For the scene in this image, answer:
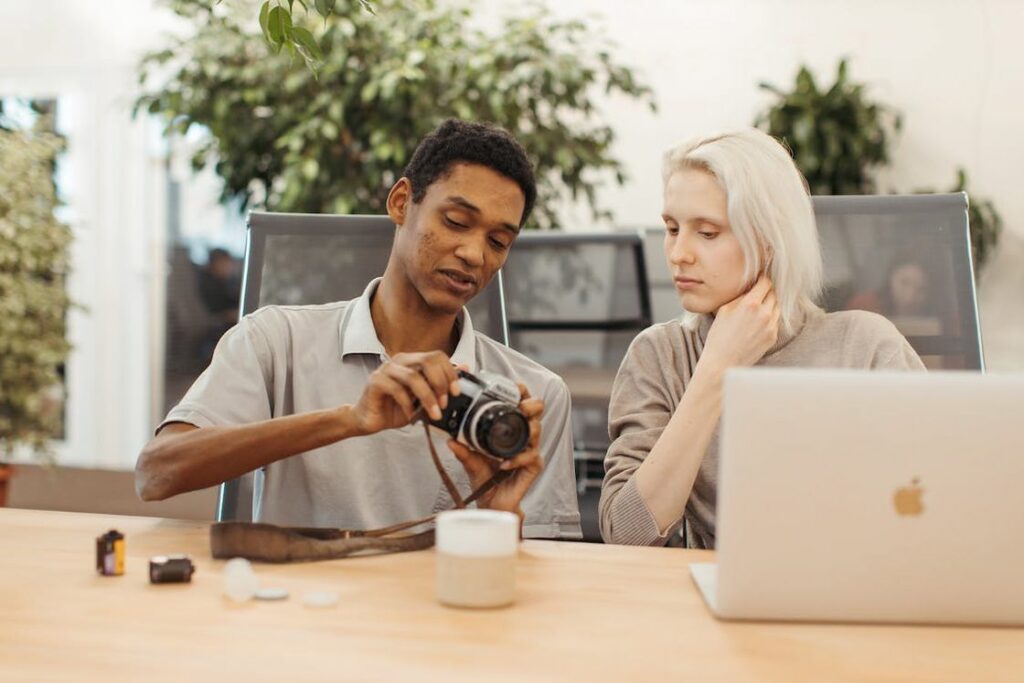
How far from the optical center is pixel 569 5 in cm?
453

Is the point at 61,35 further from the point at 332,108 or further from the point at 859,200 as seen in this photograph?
the point at 859,200

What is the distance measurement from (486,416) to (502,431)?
3 centimetres

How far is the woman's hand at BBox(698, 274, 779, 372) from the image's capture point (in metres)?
1.47

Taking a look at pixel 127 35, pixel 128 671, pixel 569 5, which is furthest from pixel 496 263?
pixel 127 35

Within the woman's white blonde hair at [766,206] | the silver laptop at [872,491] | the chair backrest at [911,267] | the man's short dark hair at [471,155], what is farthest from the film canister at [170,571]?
the chair backrest at [911,267]

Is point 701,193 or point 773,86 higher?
point 773,86

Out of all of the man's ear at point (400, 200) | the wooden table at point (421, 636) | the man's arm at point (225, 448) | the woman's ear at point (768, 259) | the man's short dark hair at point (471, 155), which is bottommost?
the wooden table at point (421, 636)

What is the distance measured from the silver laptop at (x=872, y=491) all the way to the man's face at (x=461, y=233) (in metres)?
0.71

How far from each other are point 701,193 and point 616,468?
404 mm

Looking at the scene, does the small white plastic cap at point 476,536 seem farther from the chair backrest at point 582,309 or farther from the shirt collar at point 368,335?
the chair backrest at point 582,309

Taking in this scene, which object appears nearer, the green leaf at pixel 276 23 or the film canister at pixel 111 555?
the film canister at pixel 111 555

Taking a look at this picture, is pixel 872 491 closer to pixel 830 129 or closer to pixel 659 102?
pixel 830 129

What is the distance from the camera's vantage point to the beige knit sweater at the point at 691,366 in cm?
150

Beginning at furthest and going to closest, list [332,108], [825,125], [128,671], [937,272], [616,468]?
[825,125]
[332,108]
[937,272]
[616,468]
[128,671]
